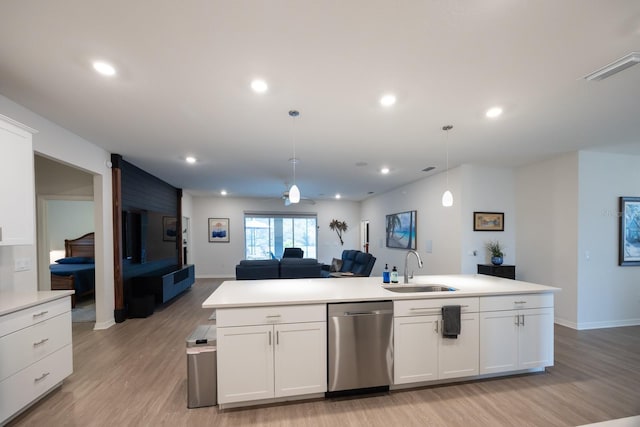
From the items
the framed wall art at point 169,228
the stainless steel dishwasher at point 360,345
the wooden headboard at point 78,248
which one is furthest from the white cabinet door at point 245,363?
the wooden headboard at point 78,248

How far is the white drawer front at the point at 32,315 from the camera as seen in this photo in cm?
204

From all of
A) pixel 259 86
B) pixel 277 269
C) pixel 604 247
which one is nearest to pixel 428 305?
pixel 259 86

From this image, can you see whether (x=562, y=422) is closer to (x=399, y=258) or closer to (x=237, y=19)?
(x=237, y=19)

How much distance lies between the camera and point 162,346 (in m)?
3.60

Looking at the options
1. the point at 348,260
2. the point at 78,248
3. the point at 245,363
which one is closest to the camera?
the point at 245,363

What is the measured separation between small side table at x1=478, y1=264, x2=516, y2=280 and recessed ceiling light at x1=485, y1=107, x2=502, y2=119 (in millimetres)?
2936

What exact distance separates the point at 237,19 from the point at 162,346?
148 inches

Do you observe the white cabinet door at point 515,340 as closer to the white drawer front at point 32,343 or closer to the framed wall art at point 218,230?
the white drawer front at point 32,343

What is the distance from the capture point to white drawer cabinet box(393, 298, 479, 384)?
101 inches

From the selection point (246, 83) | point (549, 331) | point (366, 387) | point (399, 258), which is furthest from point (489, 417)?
point (399, 258)

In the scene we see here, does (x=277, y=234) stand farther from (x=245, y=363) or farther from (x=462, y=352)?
(x=462, y=352)

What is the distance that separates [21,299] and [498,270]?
19.9 feet

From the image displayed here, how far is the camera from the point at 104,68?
82.5 inches

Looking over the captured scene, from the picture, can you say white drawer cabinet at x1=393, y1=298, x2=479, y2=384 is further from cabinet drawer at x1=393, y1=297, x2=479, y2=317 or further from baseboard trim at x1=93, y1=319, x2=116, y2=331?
baseboard trim at x1=93, y1=319, x2=116, y2=331
